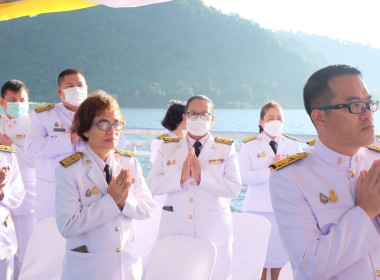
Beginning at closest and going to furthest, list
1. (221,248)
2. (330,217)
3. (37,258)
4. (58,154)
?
(330,217) < (37,258) < (221,248) < (58,154)

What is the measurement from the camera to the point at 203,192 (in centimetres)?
274

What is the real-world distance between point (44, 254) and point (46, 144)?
863 millimetres

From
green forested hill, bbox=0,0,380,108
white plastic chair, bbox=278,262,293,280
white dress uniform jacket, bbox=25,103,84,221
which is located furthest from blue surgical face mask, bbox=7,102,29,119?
green forested hill, bbox=0,0,380,108

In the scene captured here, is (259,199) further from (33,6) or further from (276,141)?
(33,6)

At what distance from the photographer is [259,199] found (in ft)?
11.5

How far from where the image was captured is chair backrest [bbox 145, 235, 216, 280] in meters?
2.13

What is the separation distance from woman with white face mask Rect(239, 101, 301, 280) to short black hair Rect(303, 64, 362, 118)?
1963mm

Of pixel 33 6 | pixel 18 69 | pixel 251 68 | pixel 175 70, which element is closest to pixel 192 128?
pixel 33 6

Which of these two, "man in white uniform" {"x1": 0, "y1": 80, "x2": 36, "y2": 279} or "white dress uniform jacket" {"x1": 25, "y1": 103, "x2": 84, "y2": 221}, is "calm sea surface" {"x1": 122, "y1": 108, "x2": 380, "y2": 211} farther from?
"white dress uniform jacket" {"x1": 25, "y1": 103, "x2": 84, "y2": 221}

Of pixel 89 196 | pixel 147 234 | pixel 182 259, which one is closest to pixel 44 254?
pixel 89 196

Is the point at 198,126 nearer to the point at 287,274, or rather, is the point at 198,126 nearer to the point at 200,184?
the point at 200,184

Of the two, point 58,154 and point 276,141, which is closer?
point 58,154

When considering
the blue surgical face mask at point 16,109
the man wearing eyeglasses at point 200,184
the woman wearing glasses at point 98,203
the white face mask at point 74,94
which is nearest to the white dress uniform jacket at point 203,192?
the man wearing eyeglasses at point 200,184

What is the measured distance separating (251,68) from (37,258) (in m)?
58.4
